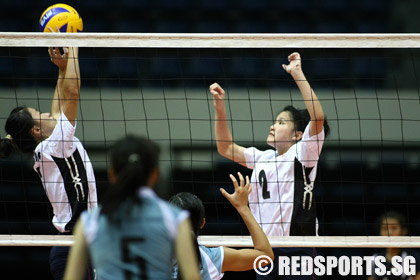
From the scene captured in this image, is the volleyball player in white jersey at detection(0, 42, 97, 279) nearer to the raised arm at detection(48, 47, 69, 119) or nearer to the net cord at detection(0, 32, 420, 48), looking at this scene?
the raised arm at detection(48, 47, 69, 119)

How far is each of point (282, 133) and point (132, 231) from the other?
2354mm

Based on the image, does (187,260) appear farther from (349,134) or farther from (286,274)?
(349,134)

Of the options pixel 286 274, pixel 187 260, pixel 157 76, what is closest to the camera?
pixel 187 260

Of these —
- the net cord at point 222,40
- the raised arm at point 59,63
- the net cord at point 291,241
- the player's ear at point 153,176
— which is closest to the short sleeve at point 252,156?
the net cord at point 291,241

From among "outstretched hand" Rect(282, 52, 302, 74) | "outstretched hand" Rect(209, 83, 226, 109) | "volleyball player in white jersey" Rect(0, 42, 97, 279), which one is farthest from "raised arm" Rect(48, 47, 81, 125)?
"outstretched hand" Rect(282, 52, 302, 74)

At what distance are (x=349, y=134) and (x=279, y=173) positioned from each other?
3.77 m

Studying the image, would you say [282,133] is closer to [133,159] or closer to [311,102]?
[311,102]

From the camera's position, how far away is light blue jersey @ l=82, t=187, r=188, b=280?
6.58ft

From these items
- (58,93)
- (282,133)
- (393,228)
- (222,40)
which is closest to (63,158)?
(58,93)

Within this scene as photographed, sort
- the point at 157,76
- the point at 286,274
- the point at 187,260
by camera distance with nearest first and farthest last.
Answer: the point at 187,260, the point at 286,274, the point at 157,76

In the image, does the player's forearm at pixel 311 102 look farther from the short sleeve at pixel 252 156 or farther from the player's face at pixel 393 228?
the player's face at pixel 393 228

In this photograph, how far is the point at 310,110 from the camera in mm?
4012

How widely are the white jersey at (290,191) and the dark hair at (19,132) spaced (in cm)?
138
